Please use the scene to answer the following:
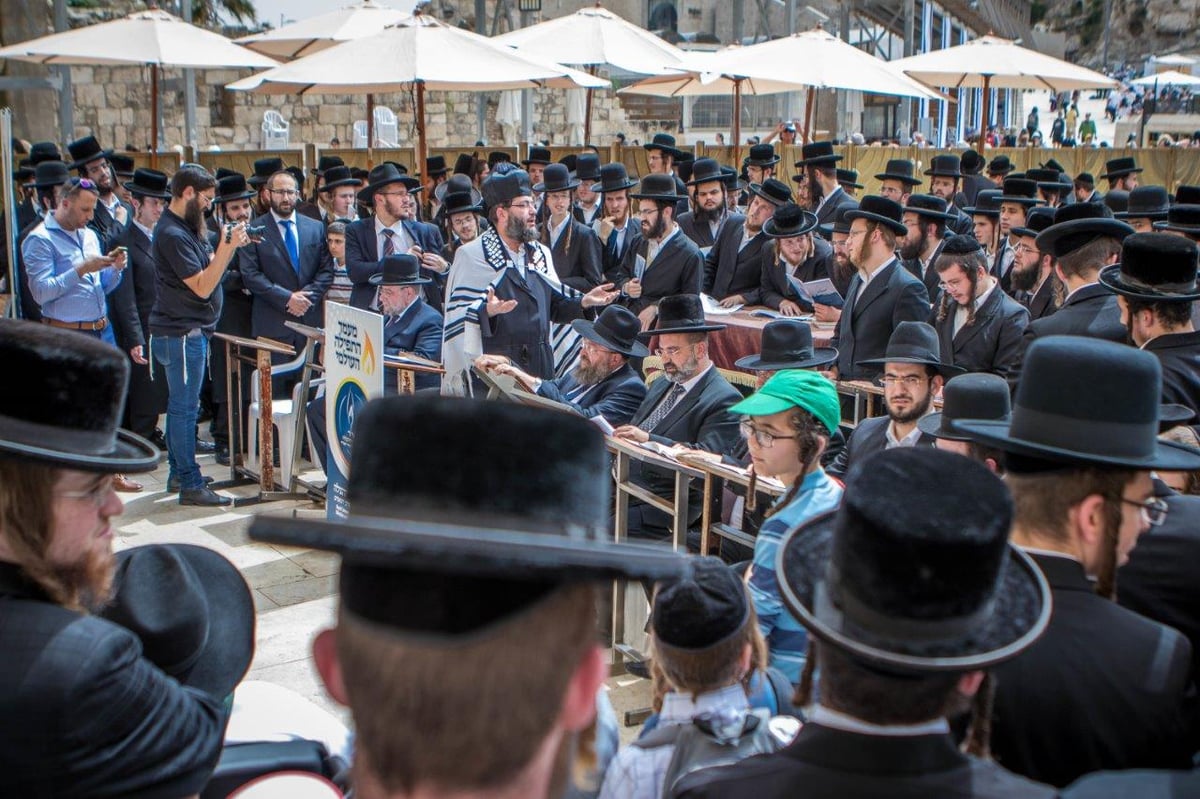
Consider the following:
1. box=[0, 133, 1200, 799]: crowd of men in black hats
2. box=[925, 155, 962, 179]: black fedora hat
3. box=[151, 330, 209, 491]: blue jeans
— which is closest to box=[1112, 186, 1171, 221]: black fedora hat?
box=[0, 133, 1200, 799]: crowd of men in black hats

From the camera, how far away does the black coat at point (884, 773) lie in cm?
178

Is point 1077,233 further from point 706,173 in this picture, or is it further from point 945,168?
point 945,168

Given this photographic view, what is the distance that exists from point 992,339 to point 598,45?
8797 millimetres

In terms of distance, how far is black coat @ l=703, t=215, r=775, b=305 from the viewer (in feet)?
33.7

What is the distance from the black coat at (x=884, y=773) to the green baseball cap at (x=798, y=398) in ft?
8.67

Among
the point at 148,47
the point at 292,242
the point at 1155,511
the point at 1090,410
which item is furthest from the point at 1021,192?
the point at 148,47

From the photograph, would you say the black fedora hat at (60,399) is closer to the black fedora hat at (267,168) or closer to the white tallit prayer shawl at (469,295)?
the white tallit prayer shawl at (469,295)

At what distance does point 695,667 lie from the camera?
2959 mm

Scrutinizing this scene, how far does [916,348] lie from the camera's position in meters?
5.48

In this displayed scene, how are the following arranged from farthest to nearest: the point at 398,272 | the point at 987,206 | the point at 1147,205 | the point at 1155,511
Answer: the point at 987,206, the point at 1147,205, the point at 398,272, the point at 1155,511

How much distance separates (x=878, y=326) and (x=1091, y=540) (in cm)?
493

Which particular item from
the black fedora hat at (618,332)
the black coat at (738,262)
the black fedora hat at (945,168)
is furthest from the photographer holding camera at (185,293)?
the black fedora hat at (945,168)

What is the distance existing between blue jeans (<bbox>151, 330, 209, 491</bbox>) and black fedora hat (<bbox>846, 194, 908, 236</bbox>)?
14.8 ft

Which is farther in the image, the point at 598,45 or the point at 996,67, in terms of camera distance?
the point at 996,67
